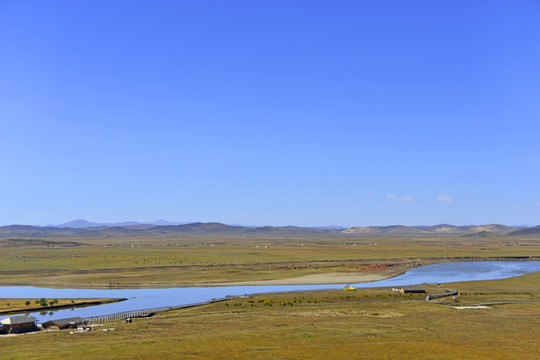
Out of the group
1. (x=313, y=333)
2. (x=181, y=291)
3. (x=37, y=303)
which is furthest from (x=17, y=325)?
(x=181, y=291)

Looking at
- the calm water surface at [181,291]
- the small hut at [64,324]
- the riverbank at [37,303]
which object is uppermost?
the small hut at [64,324]

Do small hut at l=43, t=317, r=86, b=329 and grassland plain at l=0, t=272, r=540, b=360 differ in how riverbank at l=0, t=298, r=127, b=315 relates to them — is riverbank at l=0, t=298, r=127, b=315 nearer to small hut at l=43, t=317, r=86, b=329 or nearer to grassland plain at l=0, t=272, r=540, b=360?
small hut at l=43, t=317, r=86, b=329

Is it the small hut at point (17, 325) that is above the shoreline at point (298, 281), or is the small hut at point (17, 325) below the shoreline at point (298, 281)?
above

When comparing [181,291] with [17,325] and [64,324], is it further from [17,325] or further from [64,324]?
[17,325]

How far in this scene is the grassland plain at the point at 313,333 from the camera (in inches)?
1522

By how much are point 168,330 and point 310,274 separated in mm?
58592

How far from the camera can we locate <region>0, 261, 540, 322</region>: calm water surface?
66.7 metres

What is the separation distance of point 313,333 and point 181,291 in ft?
137

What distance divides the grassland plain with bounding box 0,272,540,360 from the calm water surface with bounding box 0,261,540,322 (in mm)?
10817

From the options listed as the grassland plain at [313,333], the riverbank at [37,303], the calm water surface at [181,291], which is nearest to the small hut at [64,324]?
the grassland plain at [313,333]

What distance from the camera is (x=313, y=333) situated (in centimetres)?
4641

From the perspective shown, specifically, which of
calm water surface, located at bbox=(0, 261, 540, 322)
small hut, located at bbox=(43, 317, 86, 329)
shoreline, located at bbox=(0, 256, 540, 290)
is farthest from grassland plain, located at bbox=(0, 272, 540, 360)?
shoreline, located at bbox=(0, 256, 540, 290)

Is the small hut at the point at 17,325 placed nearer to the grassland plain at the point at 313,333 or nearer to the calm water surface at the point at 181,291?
the grassland plain at the point at 313,333

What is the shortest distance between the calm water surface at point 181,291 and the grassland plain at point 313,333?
10.8 meters
